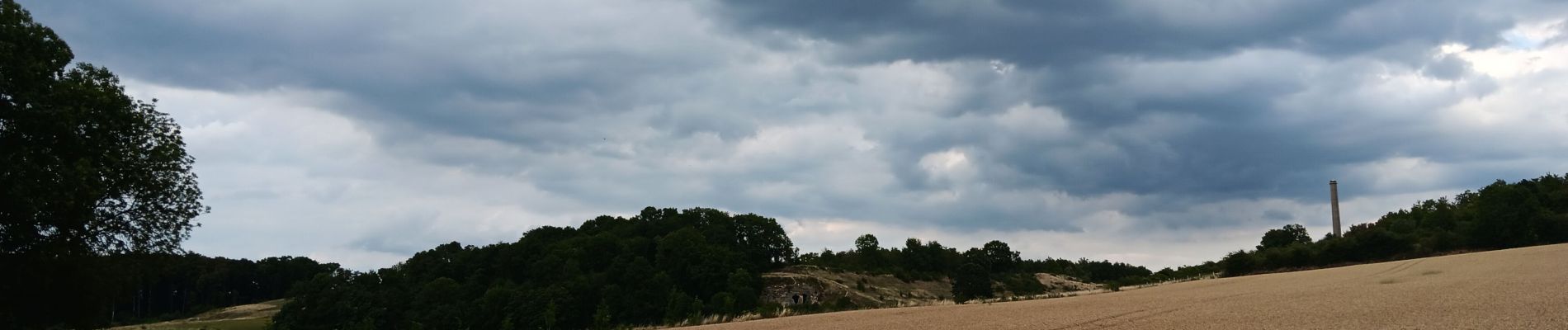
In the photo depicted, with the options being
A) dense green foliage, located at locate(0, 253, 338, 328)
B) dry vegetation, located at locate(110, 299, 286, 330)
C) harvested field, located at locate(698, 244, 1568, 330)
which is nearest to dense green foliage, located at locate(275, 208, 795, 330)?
dry vegetation, located at locate(110, 299, 286, 330)

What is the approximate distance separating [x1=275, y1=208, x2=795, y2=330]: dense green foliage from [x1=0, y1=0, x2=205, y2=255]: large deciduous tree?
3127cm

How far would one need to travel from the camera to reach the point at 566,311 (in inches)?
3095

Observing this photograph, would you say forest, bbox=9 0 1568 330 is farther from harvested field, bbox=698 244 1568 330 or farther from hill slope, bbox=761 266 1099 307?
harvested field, bbox=698 244 1568 330

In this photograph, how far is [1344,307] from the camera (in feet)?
48.3

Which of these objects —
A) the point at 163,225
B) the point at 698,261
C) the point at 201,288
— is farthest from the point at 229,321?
the point at 163,225

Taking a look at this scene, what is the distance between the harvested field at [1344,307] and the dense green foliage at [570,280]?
1335 inches

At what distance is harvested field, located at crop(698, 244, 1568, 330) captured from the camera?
1214 cm

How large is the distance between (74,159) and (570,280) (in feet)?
204

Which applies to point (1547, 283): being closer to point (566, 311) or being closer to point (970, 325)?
point (970, 325)

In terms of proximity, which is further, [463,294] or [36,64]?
[463,294]

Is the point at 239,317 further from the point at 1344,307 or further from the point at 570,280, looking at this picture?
the point at 1344,307

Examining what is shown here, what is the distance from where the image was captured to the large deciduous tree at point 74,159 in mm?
21781

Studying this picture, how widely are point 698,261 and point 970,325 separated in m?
59.8

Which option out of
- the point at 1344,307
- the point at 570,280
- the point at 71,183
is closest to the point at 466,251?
the point at 570,280
